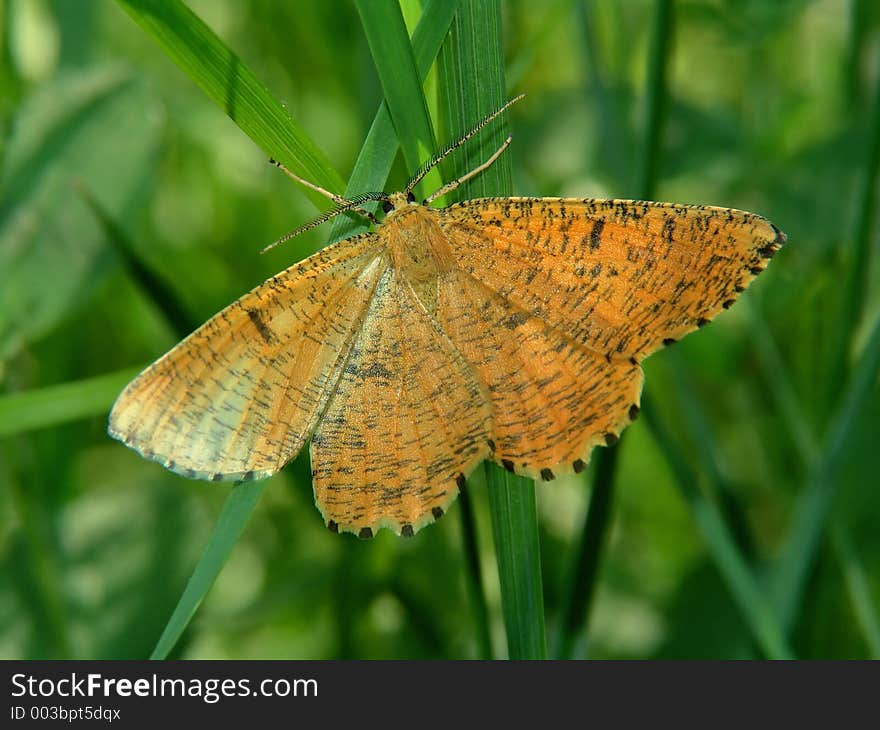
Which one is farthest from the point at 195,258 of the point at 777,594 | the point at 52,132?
the point at 777,594

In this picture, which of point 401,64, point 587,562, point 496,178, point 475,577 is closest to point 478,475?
point 587,562

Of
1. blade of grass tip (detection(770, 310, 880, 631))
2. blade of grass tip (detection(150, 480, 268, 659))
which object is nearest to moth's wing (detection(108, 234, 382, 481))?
blade of grass tip (detection(150, 480, 268, 659))

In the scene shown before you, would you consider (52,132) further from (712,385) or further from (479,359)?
(712,385)

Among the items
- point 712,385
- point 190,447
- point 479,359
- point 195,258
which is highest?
point 195,258

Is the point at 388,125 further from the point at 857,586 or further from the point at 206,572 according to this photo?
the point at 857,586

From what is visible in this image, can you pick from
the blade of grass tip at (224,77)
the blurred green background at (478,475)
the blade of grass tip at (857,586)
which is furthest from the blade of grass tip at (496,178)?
the blade of grass tip at (857,586)

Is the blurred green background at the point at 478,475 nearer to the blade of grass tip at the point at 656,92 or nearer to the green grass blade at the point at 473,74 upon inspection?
the blade of grass tip at the point at 656,92
